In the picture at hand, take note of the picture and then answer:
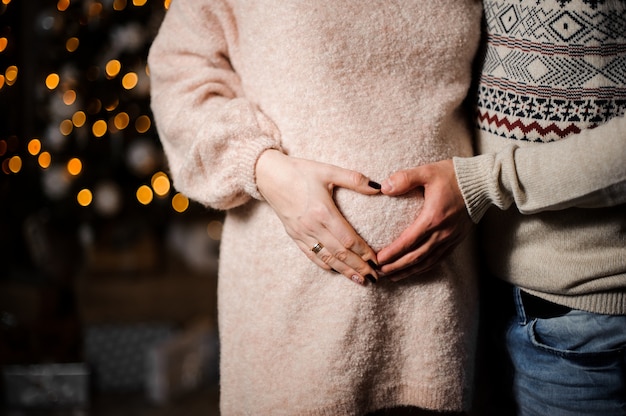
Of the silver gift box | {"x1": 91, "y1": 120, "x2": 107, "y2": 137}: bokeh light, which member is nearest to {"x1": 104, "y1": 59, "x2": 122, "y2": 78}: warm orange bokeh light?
{"x1": 91, "y1": 120, "x2": 107, "y2": 137}: bokeh light

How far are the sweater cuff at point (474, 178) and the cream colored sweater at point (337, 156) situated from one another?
0.05 m

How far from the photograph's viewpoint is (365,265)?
2.40 ft

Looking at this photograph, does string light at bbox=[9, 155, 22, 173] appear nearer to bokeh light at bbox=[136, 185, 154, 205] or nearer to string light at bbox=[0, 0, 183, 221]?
string light at bbox=[0, 0, 183, 221]

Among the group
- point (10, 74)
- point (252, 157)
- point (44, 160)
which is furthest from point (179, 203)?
point (252, 157)

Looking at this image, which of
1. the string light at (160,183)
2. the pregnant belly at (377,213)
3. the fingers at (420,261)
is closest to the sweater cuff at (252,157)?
the pregnant belly at (377,213)

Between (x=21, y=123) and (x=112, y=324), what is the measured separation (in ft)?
3.82

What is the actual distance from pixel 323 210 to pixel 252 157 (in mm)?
127

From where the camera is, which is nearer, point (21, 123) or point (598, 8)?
point (598, 8)

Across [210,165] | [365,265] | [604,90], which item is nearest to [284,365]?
[365,265]

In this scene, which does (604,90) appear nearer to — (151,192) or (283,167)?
(283,167)

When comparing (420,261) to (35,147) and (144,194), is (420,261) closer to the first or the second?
(144,194)

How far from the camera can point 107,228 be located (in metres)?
2.37

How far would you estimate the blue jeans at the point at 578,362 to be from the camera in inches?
31.5

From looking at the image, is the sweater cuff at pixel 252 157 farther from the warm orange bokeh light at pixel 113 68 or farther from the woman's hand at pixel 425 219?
the warm orange bokeh light at pixel 113 68
